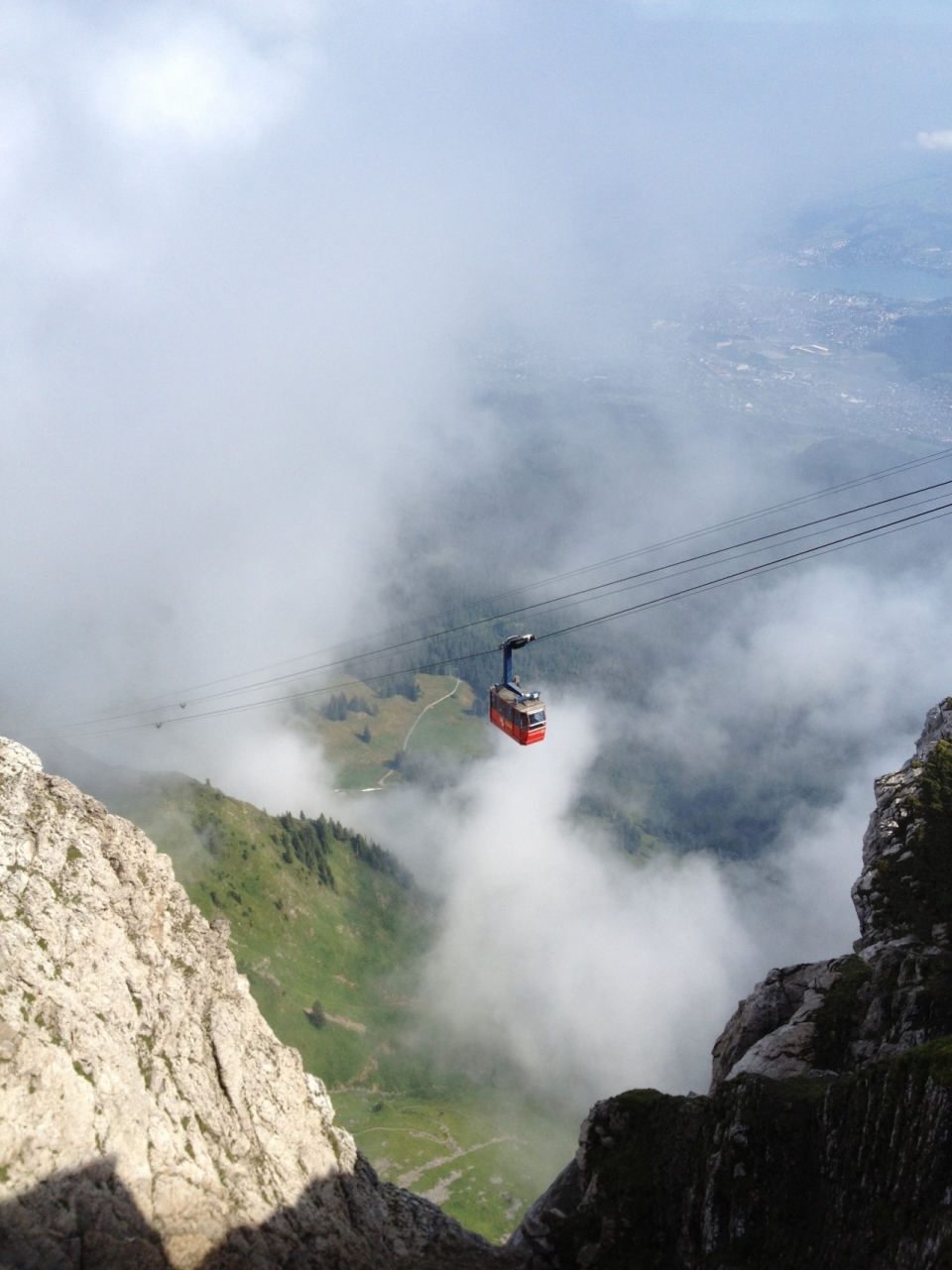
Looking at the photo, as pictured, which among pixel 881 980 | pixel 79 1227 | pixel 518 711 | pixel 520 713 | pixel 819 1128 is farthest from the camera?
pixel 518 711

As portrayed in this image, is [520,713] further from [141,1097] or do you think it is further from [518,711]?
[141,1097]

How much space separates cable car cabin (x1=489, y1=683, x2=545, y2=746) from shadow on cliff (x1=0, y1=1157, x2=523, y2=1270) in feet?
114

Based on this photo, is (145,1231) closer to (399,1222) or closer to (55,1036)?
(55,1036)

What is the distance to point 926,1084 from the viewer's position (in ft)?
128

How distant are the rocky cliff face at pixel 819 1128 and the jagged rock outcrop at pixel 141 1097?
14.3 m

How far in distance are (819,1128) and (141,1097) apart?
3882 centimetres

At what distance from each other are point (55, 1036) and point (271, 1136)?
64.2ft

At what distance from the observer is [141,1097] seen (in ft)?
169

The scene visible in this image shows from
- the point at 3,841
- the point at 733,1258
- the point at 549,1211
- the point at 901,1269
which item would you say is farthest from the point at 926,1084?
the point at 3,841

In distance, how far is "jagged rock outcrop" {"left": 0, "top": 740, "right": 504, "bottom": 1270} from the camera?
4428 cm

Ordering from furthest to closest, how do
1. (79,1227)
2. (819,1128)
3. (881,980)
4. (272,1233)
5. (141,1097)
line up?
1. (881,980)
2. (272,1233)
3. (141,1097)
4. (819,1128)
5. (79,1227)

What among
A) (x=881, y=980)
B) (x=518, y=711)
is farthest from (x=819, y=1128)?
(x=518, y=711)

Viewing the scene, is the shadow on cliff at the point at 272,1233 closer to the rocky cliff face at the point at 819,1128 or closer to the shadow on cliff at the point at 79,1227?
the shadow on cliff at the point at 79,1227

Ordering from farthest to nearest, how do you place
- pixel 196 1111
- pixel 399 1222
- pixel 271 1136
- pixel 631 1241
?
pixel 399 1222
pixel 271 1136
pixel 196 1111
pixel 631 1241
